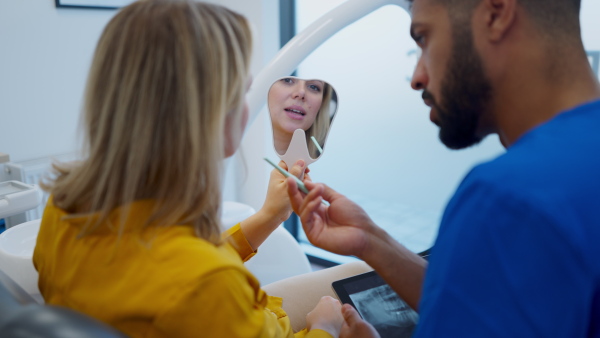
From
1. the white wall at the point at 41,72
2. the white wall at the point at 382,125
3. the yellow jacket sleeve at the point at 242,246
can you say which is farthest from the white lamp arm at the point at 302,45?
the white wall at the point at 382,125

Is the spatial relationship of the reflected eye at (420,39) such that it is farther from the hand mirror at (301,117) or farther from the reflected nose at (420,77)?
the hand mirror at (301,117)

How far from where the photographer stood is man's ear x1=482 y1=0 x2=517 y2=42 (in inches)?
32.7

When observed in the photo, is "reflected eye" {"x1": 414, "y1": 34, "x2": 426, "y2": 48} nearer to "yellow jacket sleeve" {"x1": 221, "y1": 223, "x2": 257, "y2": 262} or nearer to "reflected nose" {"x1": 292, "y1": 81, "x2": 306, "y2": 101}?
"reflected nose" {"x1": 292, "y1": 81, "x2": 306, "y2": 101}

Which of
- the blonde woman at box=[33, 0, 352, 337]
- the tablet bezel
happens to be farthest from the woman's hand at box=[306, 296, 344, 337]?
the blonde woman at box=[33, 0, 352, 337]

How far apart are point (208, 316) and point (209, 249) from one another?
0.09 m

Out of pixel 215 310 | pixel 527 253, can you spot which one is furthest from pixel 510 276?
pixel 215 310

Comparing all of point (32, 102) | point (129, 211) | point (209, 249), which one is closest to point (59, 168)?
point (129, 211)

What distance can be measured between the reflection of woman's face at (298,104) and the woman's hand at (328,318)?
419mm

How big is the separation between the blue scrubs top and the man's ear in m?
0.24

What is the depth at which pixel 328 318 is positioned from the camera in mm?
1146

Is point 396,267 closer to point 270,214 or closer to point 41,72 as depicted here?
point 270,214

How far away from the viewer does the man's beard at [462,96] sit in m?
0.90

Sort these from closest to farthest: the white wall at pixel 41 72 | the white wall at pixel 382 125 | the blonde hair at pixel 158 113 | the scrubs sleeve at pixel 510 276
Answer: the scrubs sleeve at pixel 510 276, the blonde hair at pixel 158 113, the white wall at pixel 41 72, the white wall at pixel 382 125

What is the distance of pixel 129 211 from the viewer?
746 mm
